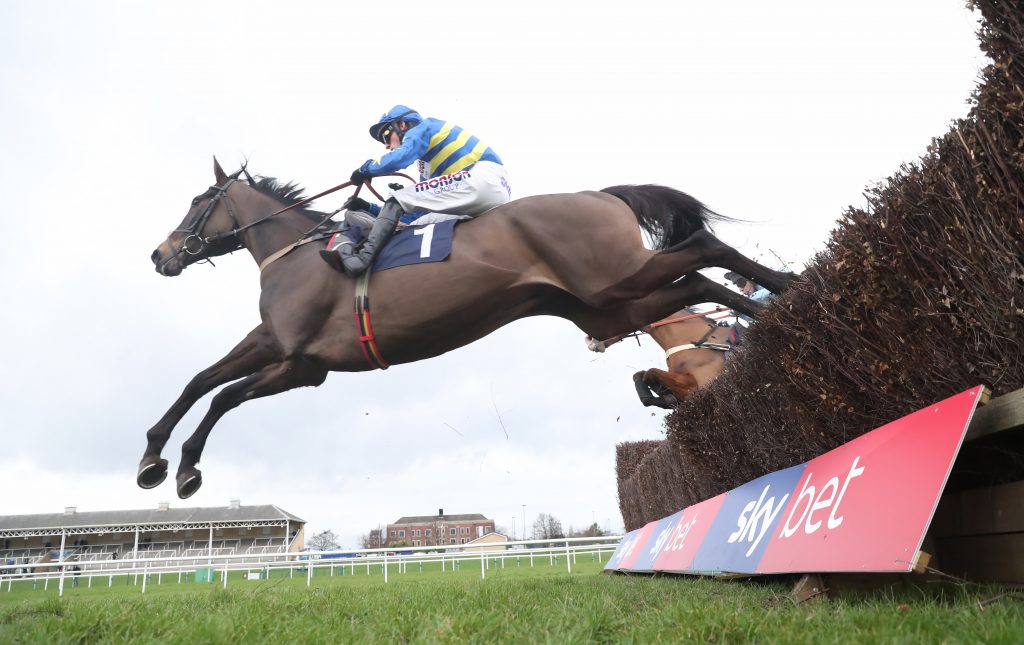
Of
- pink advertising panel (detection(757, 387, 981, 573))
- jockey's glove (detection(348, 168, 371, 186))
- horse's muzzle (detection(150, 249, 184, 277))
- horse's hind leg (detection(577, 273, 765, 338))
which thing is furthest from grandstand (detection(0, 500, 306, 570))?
pink advertising panel (detection(757, 387, 981, 573))

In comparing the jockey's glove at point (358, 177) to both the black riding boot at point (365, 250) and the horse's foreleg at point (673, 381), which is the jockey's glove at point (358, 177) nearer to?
the black riding boot at point (365, 250)

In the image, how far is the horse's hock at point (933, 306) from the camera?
204 centimetres

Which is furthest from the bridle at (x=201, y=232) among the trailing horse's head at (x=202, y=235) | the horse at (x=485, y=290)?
the horse at (x=485, y=290)

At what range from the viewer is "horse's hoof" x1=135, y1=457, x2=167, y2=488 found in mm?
4844

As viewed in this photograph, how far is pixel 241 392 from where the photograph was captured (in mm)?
5066

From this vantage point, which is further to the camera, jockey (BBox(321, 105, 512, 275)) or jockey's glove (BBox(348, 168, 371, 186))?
jockey's glove (BBox(348, 168, 371, 186))

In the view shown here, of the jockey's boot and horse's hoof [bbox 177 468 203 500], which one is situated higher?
the jockey's boot

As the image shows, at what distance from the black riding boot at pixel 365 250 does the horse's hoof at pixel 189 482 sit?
179 centimetres

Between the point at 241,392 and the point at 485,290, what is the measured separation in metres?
1.96

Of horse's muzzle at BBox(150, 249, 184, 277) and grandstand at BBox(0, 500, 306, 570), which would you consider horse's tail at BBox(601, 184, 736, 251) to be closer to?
horse's muzzle at BBox(150, 249, 184, 277)

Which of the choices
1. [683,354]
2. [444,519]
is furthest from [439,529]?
[683,354]

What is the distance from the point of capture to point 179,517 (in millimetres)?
45344

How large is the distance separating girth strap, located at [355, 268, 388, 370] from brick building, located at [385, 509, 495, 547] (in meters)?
71.8

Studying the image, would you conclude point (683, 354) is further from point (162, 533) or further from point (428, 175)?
point (162, 533)
